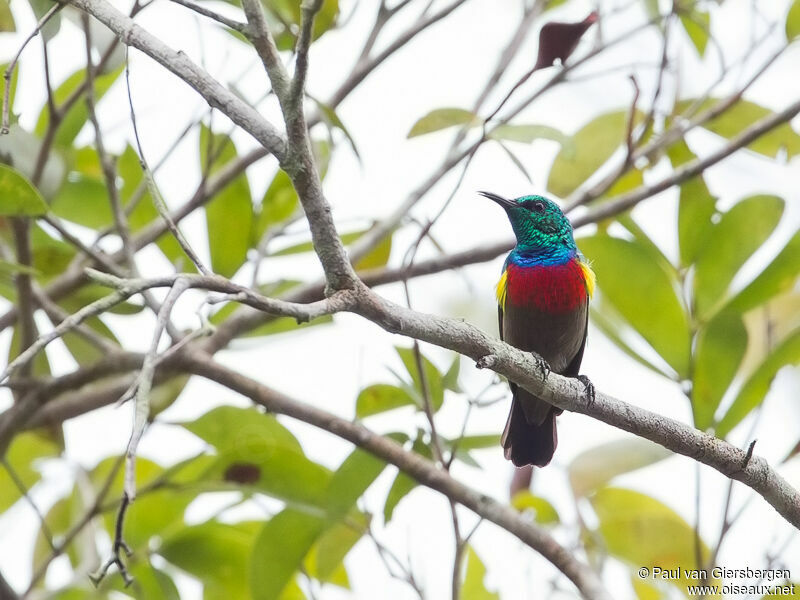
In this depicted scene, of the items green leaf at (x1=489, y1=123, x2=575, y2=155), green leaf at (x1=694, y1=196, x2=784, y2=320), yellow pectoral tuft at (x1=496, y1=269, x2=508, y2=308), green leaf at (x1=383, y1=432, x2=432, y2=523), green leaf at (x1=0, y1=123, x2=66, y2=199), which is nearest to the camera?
green leaf at (x1=489, y1=123, x2=575, y2=155)

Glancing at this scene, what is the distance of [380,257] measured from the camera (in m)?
4.10

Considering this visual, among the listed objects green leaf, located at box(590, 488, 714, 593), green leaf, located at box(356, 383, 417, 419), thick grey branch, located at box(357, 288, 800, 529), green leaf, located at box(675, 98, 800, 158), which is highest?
green leaf, located at box(675, 98, 800, 158)

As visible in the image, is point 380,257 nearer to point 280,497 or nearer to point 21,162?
point 280,497

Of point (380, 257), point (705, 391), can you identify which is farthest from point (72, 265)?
point (705, 391)

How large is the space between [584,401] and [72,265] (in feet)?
6.91

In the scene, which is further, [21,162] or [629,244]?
[629,244]

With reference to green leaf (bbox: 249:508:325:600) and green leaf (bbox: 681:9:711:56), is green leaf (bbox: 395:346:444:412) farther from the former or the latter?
green leaf (bbox: 681:9:711:56)

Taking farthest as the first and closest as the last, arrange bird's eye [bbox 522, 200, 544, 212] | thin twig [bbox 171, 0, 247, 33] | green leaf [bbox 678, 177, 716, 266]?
bird's eye [bbox 522, 200, 544, 212]
green leaf [bbox 678, 177, 716, 266]
thin twig [bbox 171, 0, 247, 33]

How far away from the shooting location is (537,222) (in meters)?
4.45

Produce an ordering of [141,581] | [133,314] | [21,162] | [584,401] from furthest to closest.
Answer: [133,314], [141,581], [21,162], [584,401]

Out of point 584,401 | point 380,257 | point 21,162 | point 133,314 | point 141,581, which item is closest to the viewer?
point 584,401

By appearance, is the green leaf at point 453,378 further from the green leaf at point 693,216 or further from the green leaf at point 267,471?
the green leaf at point 693,216

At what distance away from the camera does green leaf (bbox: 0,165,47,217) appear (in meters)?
2.79

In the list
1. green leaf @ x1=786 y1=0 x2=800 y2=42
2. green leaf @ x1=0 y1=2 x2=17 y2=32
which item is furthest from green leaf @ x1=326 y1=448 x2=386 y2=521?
green leaf @ x1=786 y1=0 x2=800 y2=42
